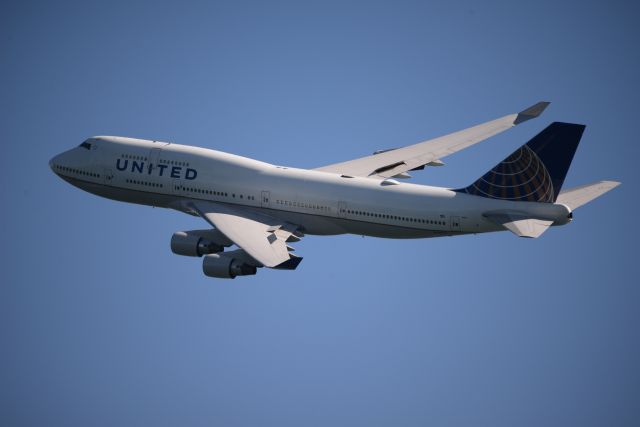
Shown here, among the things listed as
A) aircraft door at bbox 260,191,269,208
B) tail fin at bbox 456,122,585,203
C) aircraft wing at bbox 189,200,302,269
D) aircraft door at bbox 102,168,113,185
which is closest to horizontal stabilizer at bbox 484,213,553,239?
tail fin at bbox 456,122,585,203

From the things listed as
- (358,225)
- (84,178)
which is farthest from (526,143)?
(84,178)

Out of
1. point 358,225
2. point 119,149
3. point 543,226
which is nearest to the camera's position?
point 543,226

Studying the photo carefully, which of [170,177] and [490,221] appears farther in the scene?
[170,177]

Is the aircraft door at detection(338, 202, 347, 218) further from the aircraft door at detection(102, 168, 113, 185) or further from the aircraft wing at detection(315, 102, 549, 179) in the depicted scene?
the aircraft door at detection(102, 168, 113, 185)

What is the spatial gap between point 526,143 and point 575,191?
17.3 feet

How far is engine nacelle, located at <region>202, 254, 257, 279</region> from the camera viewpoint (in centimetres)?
7575

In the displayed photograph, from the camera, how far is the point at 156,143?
85.2 m

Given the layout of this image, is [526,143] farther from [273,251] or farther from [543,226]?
[273,251]

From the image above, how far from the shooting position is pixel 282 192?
79.9 meters

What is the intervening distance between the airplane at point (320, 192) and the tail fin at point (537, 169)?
0.07m

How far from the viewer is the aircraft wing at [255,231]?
241 ft

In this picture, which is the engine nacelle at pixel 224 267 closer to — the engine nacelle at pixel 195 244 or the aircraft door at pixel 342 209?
the engine nacelle at pixel 195 244

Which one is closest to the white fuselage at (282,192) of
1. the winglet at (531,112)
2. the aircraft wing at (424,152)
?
the aircraft wing at (424,152)

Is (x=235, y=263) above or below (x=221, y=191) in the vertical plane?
below
